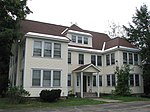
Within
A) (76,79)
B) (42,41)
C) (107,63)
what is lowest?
(76,79)

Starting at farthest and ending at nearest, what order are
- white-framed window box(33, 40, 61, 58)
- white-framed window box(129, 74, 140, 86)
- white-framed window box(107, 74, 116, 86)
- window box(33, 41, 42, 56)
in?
white-framed window box(107, 74, 116, 86), white-framed window box(129, 74, 140, 86), white-framed window box(33, 40, 61, 58), window box(33, 41, 42, 56)

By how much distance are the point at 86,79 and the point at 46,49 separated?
795cm

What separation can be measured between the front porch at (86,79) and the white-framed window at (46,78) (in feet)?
12.4

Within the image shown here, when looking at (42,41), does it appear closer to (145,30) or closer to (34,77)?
(34,77)

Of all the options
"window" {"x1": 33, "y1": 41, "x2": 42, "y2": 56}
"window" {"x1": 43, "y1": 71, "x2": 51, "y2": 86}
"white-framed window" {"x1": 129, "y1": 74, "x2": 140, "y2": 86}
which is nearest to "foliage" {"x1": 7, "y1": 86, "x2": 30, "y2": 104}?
"window" {"x1": 43, "y1": 71, "x2": 51, "y2": 86}

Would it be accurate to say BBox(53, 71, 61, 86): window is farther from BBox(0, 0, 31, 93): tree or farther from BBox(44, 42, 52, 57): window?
BBox(0, 0, 31, 93): tree

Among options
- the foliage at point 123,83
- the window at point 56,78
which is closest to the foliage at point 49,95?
the window at point 56,78

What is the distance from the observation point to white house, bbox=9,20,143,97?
1978 cm

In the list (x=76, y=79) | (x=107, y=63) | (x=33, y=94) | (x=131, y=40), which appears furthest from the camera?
(x=131, y=40)

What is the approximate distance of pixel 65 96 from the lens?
2081cm

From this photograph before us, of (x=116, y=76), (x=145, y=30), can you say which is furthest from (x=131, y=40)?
(x=116, y=76)

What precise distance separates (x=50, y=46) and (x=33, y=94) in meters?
5.38

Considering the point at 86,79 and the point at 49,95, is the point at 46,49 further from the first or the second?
the point at 86,79

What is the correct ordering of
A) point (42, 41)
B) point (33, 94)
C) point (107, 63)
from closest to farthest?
point (33, 94) < point (42, 41) < point (107, 63)
